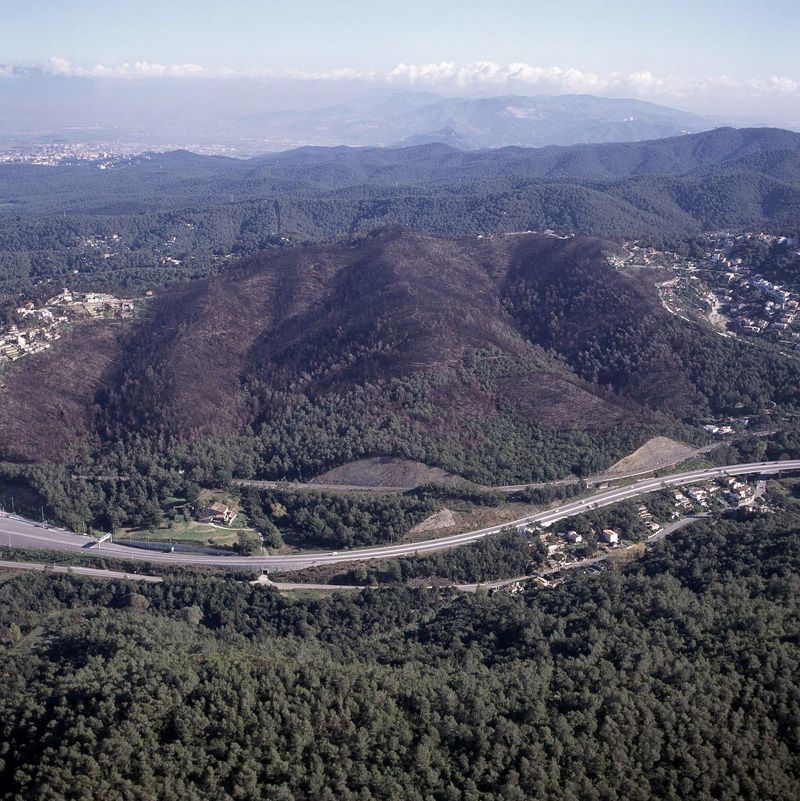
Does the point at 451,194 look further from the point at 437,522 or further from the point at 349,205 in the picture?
the point at 437,522

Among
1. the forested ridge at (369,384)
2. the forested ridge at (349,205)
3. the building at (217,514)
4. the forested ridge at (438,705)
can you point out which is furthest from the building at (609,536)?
the forested ridge at (349,205)

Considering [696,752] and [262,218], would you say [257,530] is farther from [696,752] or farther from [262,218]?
[262,218]

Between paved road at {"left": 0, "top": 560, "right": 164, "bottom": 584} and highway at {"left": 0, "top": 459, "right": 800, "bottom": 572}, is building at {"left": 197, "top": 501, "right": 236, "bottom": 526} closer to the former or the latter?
highway at {"left": 0, "top": 459, "right": 800, "bottom": 572}

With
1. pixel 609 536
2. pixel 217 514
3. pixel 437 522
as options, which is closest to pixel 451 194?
pixel 437 522

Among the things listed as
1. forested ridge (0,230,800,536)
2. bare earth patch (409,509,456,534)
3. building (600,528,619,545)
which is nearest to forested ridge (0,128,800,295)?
forested ridge (0,230,800,536)

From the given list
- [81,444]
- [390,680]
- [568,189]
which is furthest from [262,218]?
[390,680]

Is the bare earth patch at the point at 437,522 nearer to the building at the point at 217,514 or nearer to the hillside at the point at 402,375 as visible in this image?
the hillside at the point at 402,375
